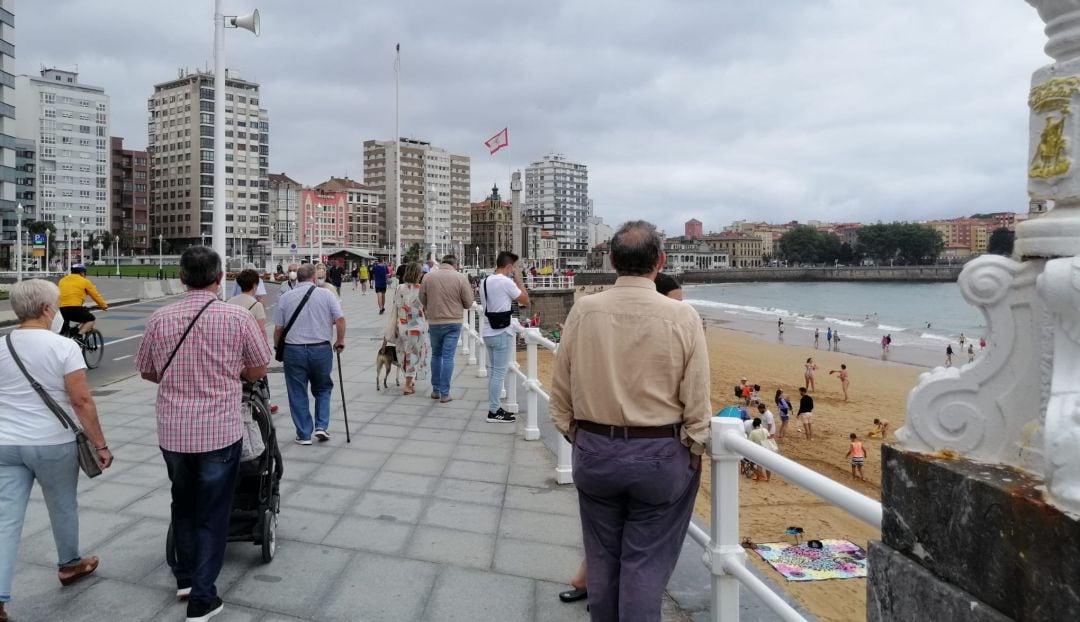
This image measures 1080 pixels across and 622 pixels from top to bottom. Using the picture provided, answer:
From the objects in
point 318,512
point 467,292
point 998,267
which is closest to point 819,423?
point 467,292

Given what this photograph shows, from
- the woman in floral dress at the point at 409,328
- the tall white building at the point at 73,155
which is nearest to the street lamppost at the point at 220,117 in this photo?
the woman in floral dress at the point at 409,328

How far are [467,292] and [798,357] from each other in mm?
28838

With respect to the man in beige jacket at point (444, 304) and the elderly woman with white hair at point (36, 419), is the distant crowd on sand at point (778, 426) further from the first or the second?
the elderly woman with white hair at point (36, 419)

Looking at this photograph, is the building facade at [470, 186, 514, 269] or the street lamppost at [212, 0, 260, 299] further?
the building facade at [470, 186, 514, 269]

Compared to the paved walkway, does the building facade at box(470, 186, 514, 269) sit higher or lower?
higher

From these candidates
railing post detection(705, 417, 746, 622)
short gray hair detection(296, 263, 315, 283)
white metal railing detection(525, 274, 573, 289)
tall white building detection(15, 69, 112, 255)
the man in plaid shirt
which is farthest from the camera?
tall white building detection(15, 69, 112, 255)

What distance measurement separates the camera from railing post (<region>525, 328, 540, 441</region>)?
585cm

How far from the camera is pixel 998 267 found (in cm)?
156

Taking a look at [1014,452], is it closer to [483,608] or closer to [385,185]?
[483,608]

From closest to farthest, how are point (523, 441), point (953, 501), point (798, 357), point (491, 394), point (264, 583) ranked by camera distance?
point (953, 501), point (264, 583), point (523, 441), point (491, 394), point (798, 357)

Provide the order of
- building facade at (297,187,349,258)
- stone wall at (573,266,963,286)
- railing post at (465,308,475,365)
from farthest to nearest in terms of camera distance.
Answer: stone wall at (573,266,963,286)
building facade at (297,187,349,258)
railing post at (465,308,475,365)

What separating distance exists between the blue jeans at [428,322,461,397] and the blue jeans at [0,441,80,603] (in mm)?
4495

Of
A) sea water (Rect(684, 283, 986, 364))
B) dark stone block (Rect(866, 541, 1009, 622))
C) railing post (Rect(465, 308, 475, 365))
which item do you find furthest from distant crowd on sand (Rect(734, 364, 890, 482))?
sea water (Rect(684, 283, 986, 364))

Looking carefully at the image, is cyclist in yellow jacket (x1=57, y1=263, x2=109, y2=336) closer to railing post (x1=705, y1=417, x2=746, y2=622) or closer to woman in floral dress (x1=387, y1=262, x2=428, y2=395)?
woman in floral dress (x1=387, y1=262, x2=428, y2=395)
